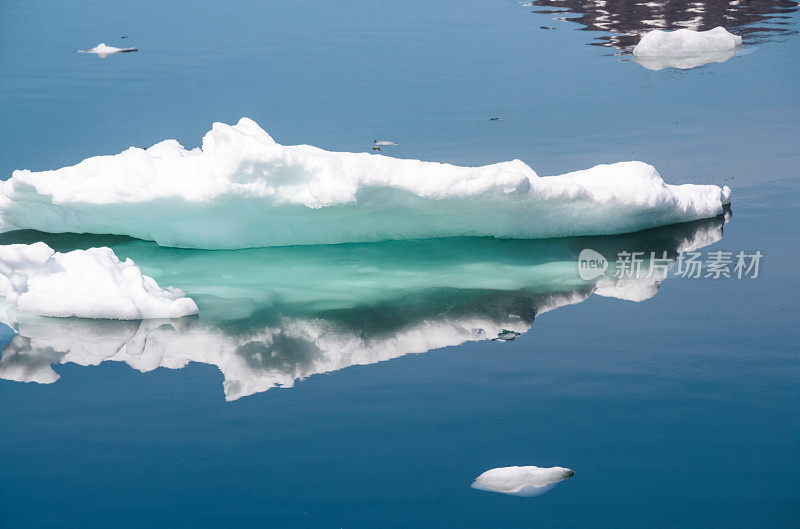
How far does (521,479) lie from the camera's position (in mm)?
3764

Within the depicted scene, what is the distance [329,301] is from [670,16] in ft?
29.9

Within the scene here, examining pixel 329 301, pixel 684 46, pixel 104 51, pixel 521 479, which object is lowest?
pixel 521 479

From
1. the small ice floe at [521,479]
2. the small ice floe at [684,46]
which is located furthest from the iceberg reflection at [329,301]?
the small ice floe at [684,46]

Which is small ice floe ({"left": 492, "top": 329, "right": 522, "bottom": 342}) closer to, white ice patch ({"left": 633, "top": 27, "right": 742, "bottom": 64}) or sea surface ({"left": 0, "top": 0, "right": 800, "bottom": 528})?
sea surface ({"left": 0, "top": 0, "right": 800, "bottom": 528})

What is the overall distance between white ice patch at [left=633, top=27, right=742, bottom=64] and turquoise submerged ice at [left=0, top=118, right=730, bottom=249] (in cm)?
506

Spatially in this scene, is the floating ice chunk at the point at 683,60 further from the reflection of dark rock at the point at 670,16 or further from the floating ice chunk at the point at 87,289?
the floating ice chunk at the point at 87,289

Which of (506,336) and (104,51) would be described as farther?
(104,51)

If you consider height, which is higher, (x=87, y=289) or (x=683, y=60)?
(x=683, y=60)

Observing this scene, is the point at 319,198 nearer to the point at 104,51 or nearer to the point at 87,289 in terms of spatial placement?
the point at 87,289

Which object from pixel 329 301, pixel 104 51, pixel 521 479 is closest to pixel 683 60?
pixel 104 51

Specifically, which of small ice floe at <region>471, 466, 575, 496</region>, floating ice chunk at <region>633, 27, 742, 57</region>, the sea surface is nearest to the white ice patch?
floating ice chunk at <region>633, 27, 742, 57</region>

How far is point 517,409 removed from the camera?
14.1 ft

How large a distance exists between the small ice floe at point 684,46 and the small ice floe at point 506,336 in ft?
22.3

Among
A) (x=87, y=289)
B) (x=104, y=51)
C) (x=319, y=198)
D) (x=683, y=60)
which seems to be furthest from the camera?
(x=104, y=51)
